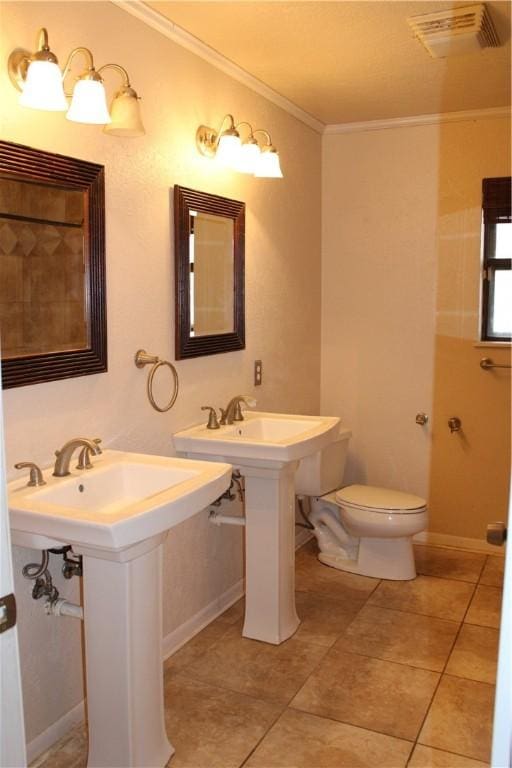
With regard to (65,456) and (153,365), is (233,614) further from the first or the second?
(65,456)

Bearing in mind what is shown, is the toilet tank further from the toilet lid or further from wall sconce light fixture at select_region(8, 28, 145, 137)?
wall sconce light fixture at select_region(8, 28, 145, 137)

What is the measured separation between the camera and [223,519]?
2.95m

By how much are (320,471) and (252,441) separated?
888mm

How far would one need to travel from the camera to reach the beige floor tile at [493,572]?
347cm

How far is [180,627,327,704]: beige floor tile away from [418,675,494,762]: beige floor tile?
468 mm

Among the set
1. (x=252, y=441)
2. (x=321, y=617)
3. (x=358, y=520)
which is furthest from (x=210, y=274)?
(x=321, y=617)

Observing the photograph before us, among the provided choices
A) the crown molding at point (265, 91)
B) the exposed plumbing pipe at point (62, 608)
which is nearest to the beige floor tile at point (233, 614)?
the exposed plumbing pipe at point (62, 608)

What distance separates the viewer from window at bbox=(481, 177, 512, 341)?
3689mm

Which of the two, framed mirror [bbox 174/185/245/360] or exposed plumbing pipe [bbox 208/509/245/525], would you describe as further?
exposed plumbing pipe [bbox 208/509/245/525]

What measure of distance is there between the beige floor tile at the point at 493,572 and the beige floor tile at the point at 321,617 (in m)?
0.75

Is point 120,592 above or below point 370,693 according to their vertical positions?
above

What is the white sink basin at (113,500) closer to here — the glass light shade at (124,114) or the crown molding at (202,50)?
the glass light shade at (124,114)

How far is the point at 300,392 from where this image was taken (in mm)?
3930

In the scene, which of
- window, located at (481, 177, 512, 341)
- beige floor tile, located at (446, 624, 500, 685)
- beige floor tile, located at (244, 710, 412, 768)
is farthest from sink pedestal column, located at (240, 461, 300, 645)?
window, located at (481, 177, 512, 341)
